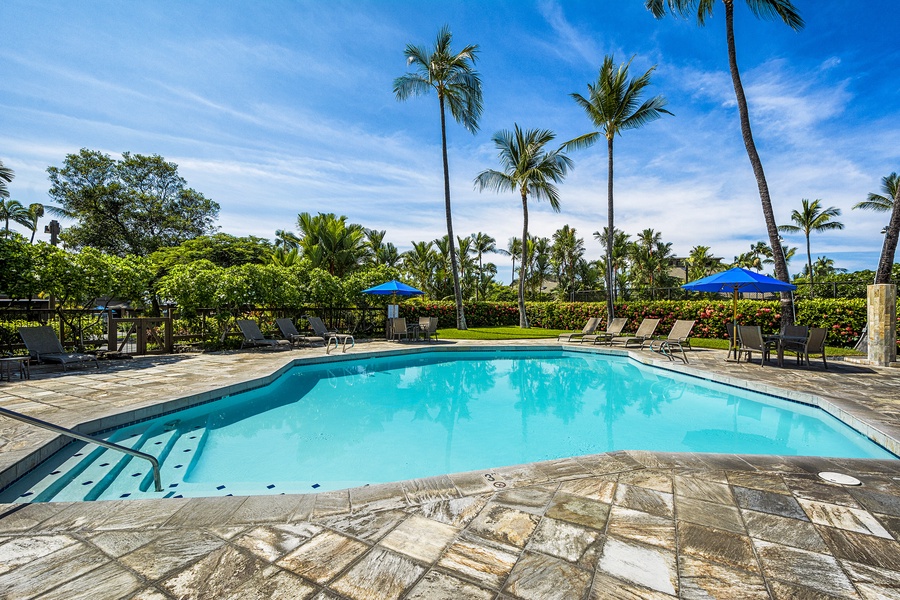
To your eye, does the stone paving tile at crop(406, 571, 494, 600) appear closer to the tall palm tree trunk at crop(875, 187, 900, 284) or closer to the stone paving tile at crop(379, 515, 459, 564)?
the stone paving tile at crop(379, 515, 459, 564)

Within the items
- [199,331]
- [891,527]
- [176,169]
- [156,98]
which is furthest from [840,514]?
[176,169]

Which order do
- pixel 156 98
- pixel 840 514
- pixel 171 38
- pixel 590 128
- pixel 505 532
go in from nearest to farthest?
pixel 505 532, pixel 840 514, pixel 171 38, pixel 156 98, pixel 590 128

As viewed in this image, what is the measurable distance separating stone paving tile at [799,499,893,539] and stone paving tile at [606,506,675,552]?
947 mm

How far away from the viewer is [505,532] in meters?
2.41

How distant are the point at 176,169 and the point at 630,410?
31.3 m

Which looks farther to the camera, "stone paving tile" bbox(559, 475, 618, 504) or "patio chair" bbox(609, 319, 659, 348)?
"patio chair" bbox(609, 319, 659, 348)

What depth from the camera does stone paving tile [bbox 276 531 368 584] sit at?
2012 millimetres

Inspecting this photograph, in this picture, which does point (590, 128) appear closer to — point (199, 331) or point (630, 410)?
point (630, 410)

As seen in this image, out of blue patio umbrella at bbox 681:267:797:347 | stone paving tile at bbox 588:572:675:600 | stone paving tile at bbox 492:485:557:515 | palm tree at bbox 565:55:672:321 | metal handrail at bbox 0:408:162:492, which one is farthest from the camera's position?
palm tree at bbox 565:55:672:321

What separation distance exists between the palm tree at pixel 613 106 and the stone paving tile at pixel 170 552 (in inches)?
611

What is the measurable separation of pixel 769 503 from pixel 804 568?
2.63 ft

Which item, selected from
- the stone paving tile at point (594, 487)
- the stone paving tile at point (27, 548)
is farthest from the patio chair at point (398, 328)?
the stone paving tile at point (27, 548)

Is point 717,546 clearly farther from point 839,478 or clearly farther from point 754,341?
point 754,341

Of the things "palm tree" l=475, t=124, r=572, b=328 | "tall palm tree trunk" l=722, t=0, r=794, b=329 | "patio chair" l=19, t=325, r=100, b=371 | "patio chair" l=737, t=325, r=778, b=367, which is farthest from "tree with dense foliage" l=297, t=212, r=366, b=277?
"patio chair" l=737, t=325, r=778, b=367
